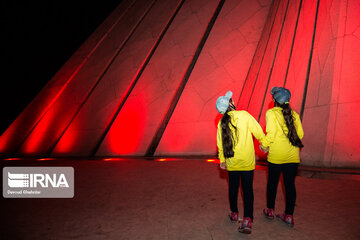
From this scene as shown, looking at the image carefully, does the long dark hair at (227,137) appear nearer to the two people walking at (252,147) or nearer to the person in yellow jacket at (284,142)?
the two people walking at (252,147)

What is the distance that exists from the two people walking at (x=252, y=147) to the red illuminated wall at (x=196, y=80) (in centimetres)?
212

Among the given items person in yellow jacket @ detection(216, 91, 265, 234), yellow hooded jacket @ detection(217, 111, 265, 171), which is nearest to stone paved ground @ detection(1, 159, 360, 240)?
person in yellow jacket @ detection(216, 91, 265, 234)

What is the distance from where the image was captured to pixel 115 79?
8.35 metres

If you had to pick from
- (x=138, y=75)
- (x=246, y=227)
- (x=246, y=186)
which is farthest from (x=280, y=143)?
(x=138, y=75)

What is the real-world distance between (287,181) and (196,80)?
5.14 meters

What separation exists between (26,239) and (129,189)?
172 centimetres

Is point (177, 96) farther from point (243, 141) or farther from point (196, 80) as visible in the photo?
point (243, 141)

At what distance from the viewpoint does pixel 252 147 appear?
7.93 ft

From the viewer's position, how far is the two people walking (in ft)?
7.66

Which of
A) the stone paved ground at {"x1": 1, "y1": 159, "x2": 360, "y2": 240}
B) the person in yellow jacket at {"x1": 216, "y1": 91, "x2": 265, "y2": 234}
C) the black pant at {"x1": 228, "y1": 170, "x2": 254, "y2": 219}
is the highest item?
the person in yellow jacket at {"x1": 216, "y1": 91, "x2": 265, "y2": 234}

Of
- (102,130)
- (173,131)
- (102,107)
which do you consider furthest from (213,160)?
(102,107)

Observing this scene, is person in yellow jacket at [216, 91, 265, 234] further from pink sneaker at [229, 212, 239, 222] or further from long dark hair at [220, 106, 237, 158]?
pink sneaker at [229, 212, 239, 222]

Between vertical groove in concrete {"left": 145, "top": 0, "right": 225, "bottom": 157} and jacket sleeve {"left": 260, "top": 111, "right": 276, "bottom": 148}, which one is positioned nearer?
jacket sleeve {"left": 260, "top": 111, "right": 276, "bottom": 148}

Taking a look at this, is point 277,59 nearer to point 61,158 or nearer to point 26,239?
point 26,239
